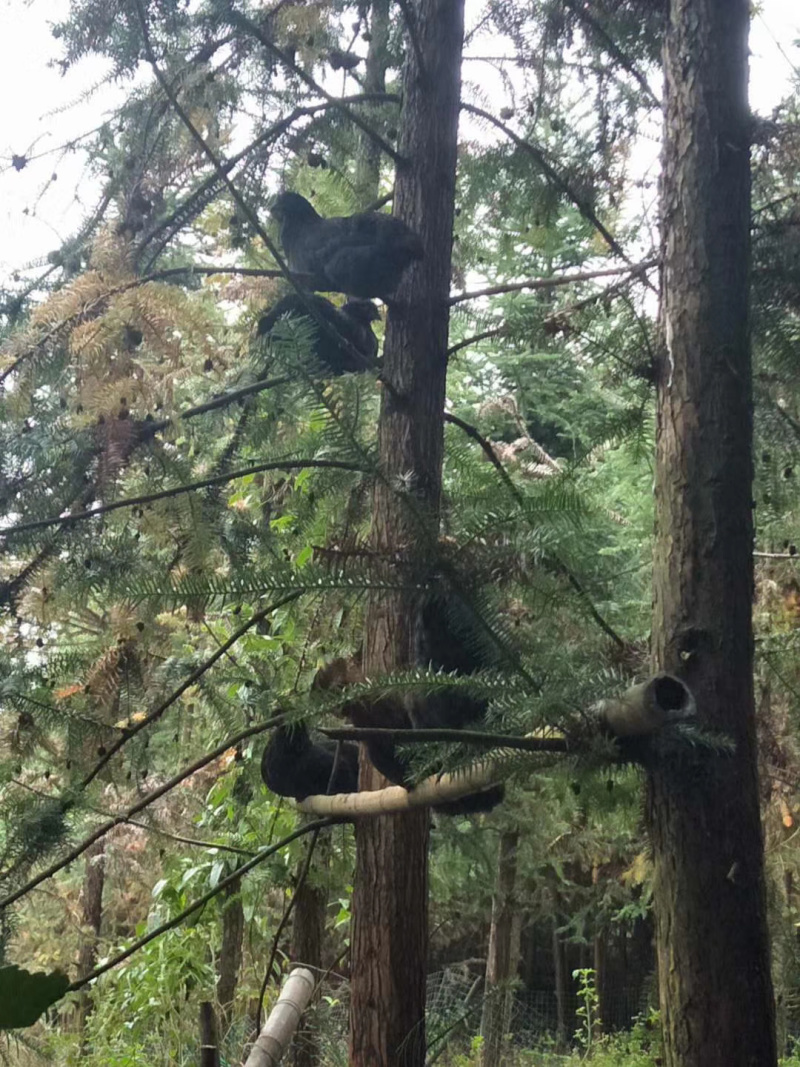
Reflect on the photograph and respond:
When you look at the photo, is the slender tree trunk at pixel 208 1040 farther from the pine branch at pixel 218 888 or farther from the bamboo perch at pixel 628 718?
the pine branch at pixel 218 888

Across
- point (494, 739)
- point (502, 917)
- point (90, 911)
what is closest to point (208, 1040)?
point (494, 739)

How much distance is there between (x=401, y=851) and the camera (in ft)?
8.43

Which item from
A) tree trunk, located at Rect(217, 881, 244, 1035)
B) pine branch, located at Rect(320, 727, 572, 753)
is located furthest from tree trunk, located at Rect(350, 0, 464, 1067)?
tree trunk, located at Rect(217, 881, 244, 1035)

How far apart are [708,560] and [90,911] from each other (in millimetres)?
6294

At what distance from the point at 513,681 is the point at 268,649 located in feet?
8.47

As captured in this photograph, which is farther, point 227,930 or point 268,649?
point 227,930

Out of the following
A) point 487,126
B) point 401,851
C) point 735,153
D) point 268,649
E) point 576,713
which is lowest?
A: point 401,851

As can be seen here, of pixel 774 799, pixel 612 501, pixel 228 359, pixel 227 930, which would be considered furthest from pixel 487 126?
pixel 227 930

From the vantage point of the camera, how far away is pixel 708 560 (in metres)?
1.67

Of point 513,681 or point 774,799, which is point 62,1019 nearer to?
point 774,799

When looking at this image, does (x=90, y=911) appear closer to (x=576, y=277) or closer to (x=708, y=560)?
(x=576, y=277)

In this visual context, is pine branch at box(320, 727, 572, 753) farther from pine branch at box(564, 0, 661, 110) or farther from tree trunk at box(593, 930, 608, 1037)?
tree trunk at box(593, 930, 608, 1037)

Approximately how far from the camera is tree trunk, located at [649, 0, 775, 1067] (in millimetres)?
1470

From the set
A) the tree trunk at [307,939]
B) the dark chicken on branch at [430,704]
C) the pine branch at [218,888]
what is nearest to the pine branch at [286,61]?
the dark chicken on branch at [430,704]
